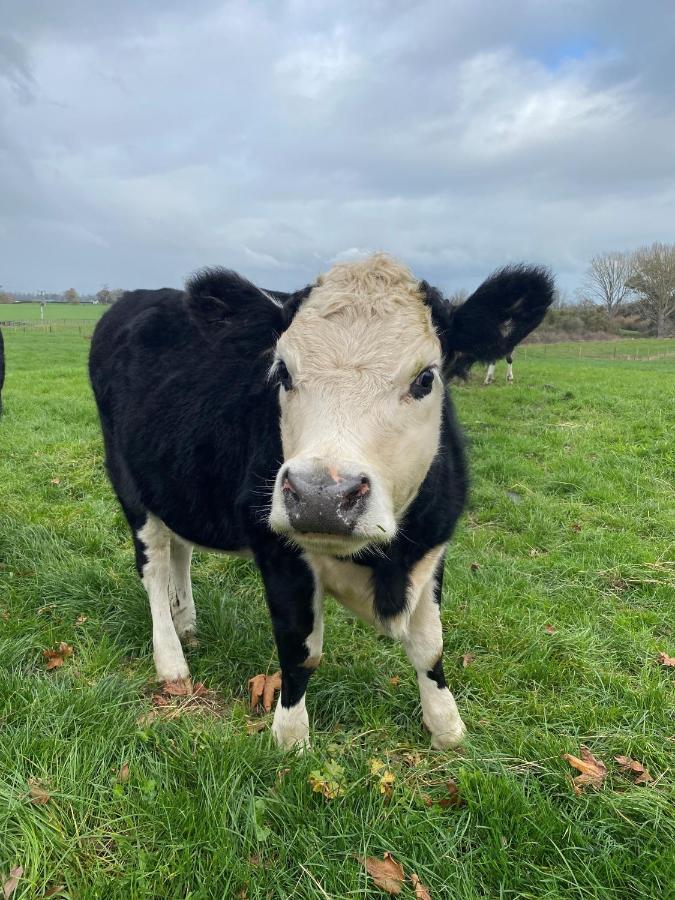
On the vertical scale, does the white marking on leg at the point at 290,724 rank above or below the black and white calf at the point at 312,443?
below

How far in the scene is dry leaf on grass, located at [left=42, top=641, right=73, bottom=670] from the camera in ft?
11.3

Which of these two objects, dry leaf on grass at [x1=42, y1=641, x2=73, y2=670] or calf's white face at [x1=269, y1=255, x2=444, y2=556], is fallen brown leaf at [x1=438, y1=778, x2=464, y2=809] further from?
dry leaf on grass at [x1=42, y1=641, x2=73, y2=670]

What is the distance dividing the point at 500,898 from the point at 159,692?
80.7 inches

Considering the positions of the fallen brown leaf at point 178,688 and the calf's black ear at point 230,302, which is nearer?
the calf's black ear at point 230,302

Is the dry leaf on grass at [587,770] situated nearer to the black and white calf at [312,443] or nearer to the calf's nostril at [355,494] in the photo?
the black and white calf at [312,443]

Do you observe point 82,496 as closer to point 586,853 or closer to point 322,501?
point 322,501

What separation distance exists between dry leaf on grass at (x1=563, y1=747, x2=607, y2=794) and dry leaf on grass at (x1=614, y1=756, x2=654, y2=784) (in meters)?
0.09

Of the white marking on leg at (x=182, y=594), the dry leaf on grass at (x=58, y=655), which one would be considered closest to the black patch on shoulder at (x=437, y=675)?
the white marking on leg at (x=182, y=594)

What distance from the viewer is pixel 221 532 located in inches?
133

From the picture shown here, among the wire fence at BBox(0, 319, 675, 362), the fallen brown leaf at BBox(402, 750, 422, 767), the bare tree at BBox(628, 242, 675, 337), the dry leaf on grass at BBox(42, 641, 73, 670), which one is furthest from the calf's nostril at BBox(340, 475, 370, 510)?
the bare tree at BBox(628, 242, 675, 337)

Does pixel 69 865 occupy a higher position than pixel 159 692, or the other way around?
pixel 69 865

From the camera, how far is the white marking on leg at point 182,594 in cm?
409

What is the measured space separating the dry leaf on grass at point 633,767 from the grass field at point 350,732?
3 cm

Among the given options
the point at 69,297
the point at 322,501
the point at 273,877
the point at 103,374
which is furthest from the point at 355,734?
the point at 69,297
